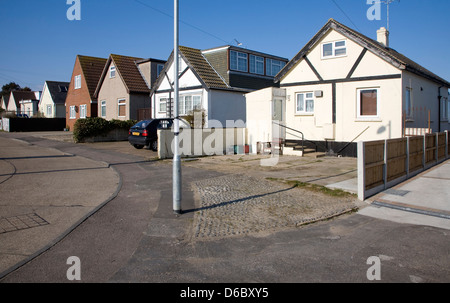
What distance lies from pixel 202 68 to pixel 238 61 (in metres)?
2.81

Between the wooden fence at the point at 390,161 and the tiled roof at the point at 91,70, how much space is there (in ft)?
98.9

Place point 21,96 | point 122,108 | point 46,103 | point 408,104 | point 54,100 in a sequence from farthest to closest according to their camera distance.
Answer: point 21,96 → point 46,103 → point 54,100 → point 122,108 → point 408,104

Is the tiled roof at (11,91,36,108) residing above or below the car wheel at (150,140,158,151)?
above

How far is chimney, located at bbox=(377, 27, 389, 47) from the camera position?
21266 millimetres

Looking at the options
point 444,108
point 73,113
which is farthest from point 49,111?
point 444,108

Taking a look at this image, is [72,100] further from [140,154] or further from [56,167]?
[56,167]

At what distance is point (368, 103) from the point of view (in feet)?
55.9

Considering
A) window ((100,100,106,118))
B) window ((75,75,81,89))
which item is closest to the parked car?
window ((100,100,106,118))

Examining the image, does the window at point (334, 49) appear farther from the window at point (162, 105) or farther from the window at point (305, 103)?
the window at point (162, 105)

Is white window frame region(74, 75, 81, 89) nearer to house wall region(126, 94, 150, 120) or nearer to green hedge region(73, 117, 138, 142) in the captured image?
house wall region(126, 94, 150, 120)

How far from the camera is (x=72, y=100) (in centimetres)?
3819

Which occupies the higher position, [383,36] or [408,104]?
[383,36]

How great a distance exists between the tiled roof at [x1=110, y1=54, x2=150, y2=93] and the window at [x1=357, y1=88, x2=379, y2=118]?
63.5 feet

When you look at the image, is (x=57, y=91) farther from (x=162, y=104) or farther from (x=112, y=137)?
(x=162, y=104)
